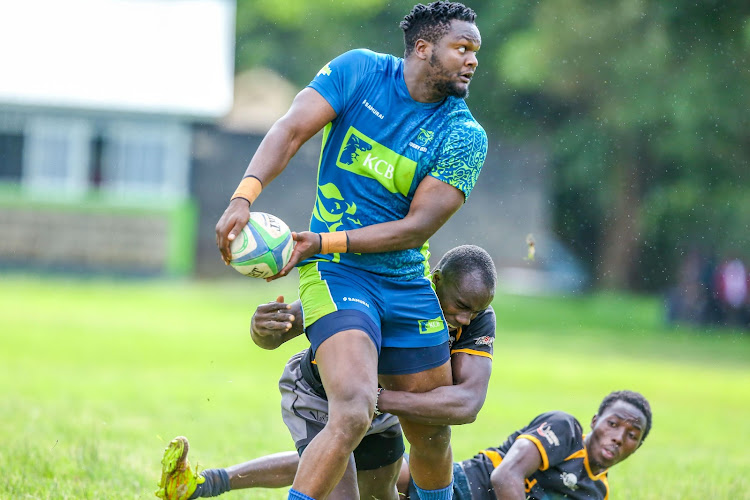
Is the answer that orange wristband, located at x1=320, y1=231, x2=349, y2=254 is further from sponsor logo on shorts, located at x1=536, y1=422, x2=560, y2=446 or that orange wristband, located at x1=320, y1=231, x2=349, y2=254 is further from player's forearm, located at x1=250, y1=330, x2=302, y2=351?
sponsor logo on shorts, located at x1=536, y1=422, x2=560, y2=446

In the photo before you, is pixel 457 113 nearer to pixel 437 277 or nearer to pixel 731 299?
pixel 437 277

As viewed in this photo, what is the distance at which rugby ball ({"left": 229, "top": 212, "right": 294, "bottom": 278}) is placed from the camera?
4672mm

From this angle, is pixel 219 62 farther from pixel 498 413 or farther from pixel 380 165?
pixel 380 165

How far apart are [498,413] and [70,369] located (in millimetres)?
5875

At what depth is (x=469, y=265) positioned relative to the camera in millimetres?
5449

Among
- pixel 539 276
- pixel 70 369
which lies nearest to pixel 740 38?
pixel 70 369

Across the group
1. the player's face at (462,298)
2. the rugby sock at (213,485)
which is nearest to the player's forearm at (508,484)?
the player's face at (462,298)

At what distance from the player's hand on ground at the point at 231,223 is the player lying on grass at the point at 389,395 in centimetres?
66

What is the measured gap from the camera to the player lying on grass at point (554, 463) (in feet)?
19.4

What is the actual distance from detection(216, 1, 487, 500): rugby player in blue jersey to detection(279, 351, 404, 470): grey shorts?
13.8 inches

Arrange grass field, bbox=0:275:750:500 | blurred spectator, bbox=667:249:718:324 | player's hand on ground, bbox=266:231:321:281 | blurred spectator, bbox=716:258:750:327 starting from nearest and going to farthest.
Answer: player's hand on ground, bbox=266:231:321:281 → grass field, bbox=0:275:750:500 → blurred spectator, bbox=716:258:750:327 → blurred spectator, bbox=667:249:718:324

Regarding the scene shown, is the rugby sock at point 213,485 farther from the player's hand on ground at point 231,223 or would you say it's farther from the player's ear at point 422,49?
the player's ear at point 422,49

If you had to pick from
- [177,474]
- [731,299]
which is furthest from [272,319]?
[731,299]

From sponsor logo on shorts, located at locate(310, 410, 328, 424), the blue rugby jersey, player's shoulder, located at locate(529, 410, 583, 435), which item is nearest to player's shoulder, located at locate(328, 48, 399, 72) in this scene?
the blue rugby jersey
